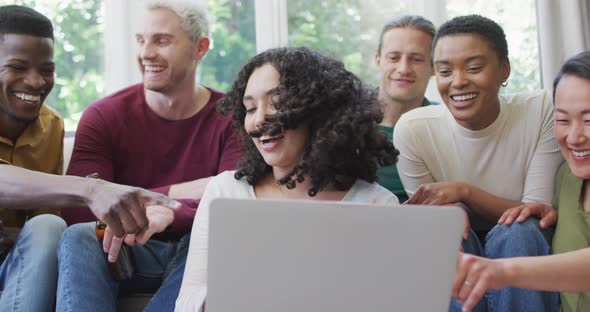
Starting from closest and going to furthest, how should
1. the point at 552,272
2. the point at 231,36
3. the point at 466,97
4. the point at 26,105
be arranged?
the point at 552,272, the point at 466,97, the point at 26,105, the point at 231,36

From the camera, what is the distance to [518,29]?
313 centimetres

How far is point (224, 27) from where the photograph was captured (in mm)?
3115

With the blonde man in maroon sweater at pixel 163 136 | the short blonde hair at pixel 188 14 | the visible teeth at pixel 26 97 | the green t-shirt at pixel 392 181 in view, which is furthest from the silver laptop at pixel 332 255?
the short blonde hair at pixel 188 14

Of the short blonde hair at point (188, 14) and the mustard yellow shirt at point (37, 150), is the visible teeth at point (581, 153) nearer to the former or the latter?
the short blonde hair at point (188, 14)

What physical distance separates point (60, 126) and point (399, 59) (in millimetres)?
1150

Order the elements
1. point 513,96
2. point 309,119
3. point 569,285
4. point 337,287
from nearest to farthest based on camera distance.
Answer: point 337,287, point 569,285, point 309,119, point 513,96

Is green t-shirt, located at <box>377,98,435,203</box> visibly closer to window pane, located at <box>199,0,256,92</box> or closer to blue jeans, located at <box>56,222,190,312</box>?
blue jeans, located at <box>56,222,190,312</box>

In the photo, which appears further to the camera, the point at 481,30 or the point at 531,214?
the point at 481,30

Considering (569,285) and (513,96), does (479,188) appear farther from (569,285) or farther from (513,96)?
(569,285)

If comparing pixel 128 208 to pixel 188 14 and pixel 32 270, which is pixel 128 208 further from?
pixel 188 14

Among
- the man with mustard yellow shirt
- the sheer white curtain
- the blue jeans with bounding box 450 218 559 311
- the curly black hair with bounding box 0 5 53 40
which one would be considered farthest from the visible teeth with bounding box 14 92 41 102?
the sheer white curtain

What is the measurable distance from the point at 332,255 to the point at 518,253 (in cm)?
73

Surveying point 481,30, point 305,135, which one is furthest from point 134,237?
point 481,30

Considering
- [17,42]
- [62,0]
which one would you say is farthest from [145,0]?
[62,0]
